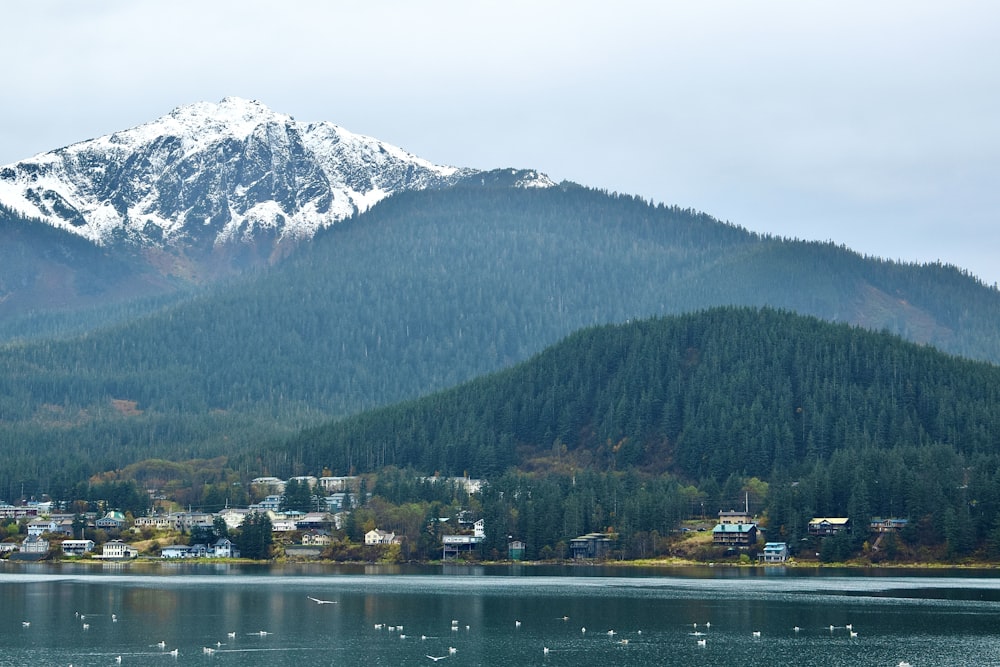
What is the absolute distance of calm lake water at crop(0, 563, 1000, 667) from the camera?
12156 cm

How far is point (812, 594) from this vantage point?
163000mm

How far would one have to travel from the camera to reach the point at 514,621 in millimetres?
142625

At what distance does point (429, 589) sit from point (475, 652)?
52.6 metres

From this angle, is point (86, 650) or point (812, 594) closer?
point (86, 650)

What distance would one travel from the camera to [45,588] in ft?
593

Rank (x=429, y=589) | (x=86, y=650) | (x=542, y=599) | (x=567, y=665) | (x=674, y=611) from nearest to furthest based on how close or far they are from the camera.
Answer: (x=567, y=665) < (x=86, y=650) < (x=674, y=611) < (x=542, y=599) < (x=429, y=589)

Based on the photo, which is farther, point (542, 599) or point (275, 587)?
point (275, 587)

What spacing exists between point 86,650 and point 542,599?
52.1 metres

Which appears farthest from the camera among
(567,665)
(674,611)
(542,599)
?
(542,599)

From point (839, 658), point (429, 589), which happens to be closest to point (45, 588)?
point (429, 589)

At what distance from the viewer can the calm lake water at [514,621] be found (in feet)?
399

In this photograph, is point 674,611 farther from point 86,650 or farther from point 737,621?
point 86,650

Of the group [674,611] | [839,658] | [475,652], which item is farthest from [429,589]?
[839,658]

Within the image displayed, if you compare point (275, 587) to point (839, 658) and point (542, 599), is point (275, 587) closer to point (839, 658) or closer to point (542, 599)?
point (542, 599)
